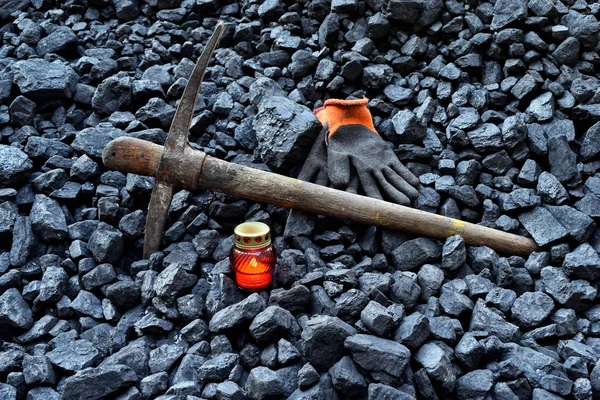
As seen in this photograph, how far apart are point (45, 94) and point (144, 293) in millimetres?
1768

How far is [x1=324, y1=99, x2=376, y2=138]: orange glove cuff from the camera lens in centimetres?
344

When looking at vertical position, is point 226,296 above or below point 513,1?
below

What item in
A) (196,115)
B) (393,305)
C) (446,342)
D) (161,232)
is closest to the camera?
(446,342)

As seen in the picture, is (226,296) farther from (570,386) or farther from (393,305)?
(570,386)

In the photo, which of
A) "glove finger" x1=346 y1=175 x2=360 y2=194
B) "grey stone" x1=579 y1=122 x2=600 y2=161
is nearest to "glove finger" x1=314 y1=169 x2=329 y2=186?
"glove finger" x1=346 y1=175 x2=360 y2=194

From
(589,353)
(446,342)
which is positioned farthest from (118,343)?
(589,353)

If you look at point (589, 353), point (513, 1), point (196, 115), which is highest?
point (513, 1)

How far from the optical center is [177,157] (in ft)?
9.52

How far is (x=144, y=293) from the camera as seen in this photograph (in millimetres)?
2695

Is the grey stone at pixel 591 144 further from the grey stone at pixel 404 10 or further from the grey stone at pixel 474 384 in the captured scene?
the grey stone at pixel 474 384

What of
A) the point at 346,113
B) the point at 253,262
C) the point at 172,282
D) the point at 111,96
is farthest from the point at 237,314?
the point at 111,96

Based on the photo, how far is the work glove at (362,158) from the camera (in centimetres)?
318

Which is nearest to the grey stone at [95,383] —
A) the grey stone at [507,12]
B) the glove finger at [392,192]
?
the glove finger at [392,192]

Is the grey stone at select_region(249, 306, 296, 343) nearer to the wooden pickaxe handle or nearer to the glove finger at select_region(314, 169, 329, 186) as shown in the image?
the wooden pickaxe handle
